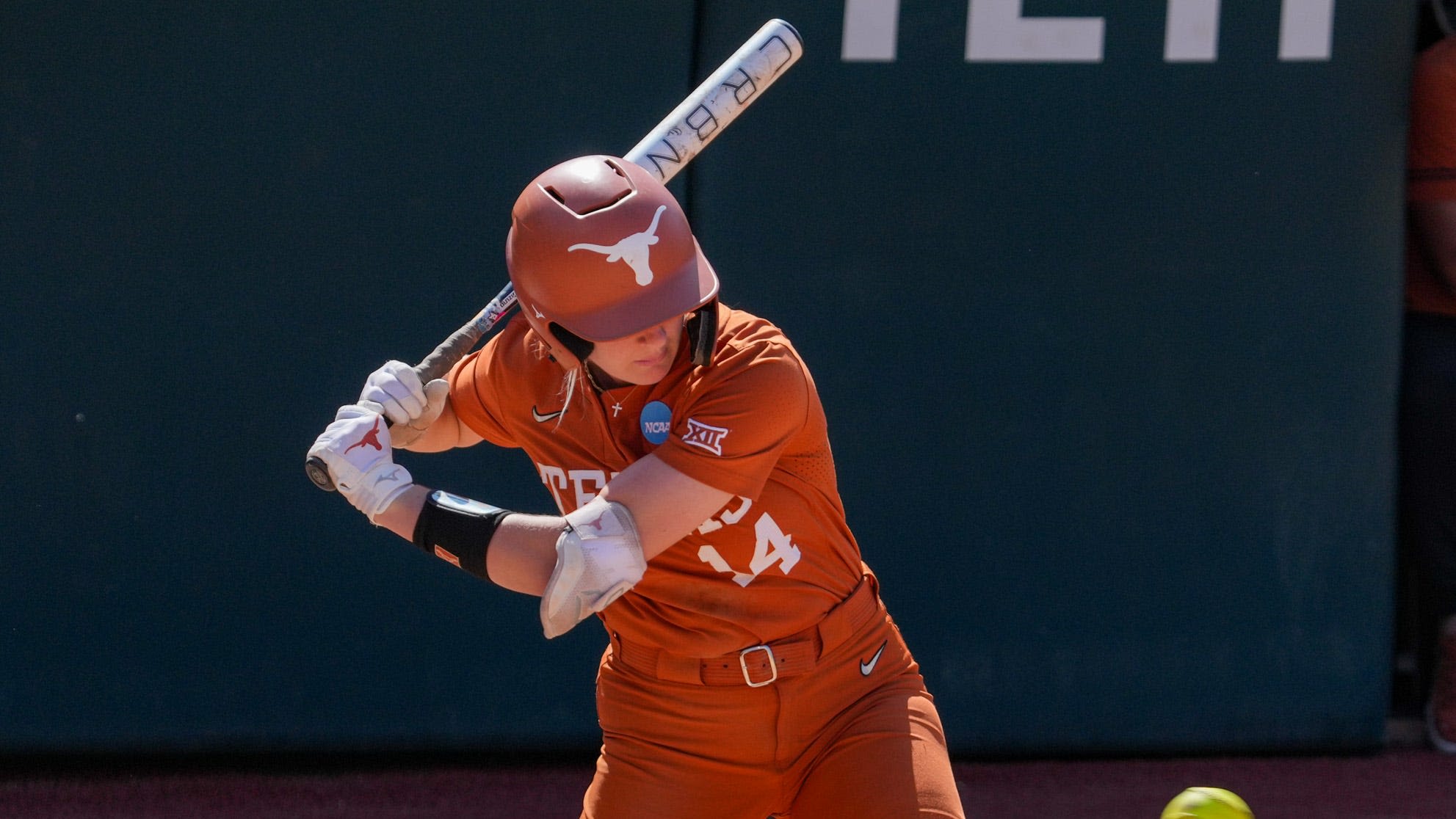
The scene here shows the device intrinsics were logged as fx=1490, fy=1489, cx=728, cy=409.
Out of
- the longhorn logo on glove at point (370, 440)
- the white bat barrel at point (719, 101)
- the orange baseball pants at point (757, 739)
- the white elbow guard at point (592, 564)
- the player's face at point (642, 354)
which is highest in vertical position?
the white bat barrel at point (719, 101)

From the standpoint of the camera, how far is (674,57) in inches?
142

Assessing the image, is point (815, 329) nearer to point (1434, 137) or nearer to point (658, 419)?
point (658, 419)

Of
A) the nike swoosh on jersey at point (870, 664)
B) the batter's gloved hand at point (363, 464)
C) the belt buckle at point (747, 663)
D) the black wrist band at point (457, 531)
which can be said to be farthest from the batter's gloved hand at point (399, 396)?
the nike swoosh on jersey at point (870, 664)

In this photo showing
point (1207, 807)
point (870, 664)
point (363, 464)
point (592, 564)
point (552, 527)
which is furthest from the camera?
point (1207, 807)

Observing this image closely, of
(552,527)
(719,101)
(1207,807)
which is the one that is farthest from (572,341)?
(1207,807)

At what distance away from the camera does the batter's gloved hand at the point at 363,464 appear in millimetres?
2301

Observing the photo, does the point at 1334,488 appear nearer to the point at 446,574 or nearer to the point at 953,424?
the point at 953,424

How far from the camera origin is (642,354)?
231cm

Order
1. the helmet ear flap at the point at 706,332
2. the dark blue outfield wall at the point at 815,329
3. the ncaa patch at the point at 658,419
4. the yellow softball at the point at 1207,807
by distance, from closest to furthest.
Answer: the helmet ear flap at the point at 706,332
the ncaa patch at the point at 658,419
the yellow softball at the point at 1207,807
the dark blue outfield wall at the point at 815,329

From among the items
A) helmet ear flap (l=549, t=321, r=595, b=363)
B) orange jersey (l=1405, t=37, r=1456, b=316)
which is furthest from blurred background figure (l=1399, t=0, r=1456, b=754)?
helmet ear flap (l=549, t=321, r=595, b=363)

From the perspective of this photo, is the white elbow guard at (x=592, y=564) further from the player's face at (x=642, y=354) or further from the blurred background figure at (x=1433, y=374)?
the blurred background figure at (x=1433, y=374)

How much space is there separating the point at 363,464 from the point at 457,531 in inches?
8.7

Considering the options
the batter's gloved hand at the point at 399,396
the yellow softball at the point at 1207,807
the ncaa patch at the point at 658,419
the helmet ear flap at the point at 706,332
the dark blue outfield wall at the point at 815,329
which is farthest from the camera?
the dark blue outfield wall at the point at 815,329

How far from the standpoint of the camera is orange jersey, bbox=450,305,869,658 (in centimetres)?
232
